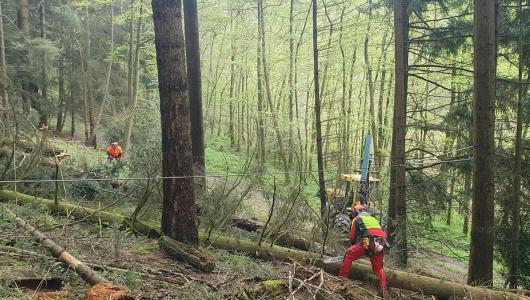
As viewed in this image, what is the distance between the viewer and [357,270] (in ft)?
22.1

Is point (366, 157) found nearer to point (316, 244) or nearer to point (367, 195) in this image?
point (367, 195)

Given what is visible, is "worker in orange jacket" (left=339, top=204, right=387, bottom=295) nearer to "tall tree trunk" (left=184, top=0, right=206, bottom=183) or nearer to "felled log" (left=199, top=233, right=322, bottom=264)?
"felled log" (left=199, top=233, right=322, bottom=264)

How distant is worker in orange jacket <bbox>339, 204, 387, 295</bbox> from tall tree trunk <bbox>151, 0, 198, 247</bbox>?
7.82 feet

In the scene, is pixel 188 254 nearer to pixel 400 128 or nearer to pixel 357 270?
pixel 357 270

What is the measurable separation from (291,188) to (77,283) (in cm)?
326

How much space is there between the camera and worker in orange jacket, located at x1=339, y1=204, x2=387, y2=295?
643 cm

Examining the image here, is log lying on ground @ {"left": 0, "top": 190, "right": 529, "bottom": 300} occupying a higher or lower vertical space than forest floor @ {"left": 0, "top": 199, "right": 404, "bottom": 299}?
lower

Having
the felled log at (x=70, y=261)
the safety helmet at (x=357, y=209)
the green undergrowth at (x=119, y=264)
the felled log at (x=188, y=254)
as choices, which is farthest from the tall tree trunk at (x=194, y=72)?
the felled log at (x=70, y=261)

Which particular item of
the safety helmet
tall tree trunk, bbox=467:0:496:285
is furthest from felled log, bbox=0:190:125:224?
tall tree trunk, bbox=467:0:496:285

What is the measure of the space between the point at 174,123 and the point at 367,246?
3.43 m

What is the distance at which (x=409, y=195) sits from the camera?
10.1 m

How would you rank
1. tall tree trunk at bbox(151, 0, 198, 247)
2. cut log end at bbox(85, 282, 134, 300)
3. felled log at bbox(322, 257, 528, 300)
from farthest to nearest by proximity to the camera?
felled log at bbox(322, 257, 528, 300) < tall tree trunk at bbox(151, 0, 198, 247) < cut log end at bbox(85, 282, 134, 300)

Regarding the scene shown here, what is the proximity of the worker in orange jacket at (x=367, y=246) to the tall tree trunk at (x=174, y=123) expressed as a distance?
93.9 inches

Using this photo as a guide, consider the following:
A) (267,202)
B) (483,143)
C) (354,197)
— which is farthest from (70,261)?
(354,197)
